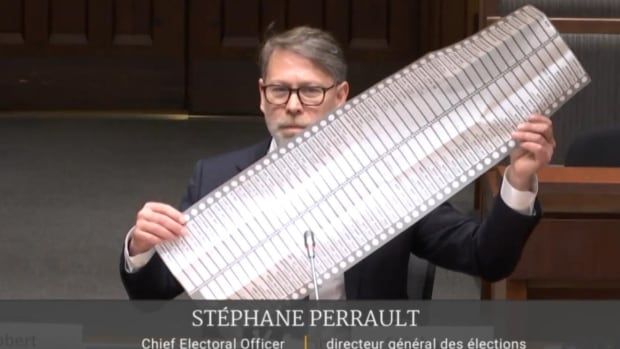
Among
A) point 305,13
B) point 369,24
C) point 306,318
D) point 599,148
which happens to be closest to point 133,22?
point 305,13

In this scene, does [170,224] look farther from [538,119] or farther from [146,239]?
[538,119]

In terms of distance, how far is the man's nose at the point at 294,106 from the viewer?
221cm

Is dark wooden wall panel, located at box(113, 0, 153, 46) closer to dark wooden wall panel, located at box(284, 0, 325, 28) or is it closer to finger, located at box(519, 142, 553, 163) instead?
dark wooden wall panel, located at box(284, 0, 325, 28)

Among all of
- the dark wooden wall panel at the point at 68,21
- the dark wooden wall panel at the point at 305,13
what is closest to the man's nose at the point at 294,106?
the dark wooden wall panel at the point at 305,13

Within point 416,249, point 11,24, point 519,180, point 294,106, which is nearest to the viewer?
point 519,180

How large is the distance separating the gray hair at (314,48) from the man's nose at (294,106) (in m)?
0.09

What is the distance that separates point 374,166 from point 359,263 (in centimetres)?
51

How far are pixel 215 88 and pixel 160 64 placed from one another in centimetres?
33

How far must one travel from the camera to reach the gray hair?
7.56ft

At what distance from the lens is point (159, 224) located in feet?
5.99

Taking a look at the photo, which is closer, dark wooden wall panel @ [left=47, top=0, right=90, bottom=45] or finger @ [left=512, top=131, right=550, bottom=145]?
finger @ [left=512, top=131, right=550, bottom=145]

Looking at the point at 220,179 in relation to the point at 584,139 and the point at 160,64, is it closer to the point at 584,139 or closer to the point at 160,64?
the point at 584,139

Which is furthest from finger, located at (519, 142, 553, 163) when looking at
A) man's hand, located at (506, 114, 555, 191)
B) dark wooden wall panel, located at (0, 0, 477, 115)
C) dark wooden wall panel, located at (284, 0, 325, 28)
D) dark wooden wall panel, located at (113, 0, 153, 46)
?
dark wooden wall panel, located at (113, 0, 153, 46)

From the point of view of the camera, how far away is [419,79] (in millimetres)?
1889
